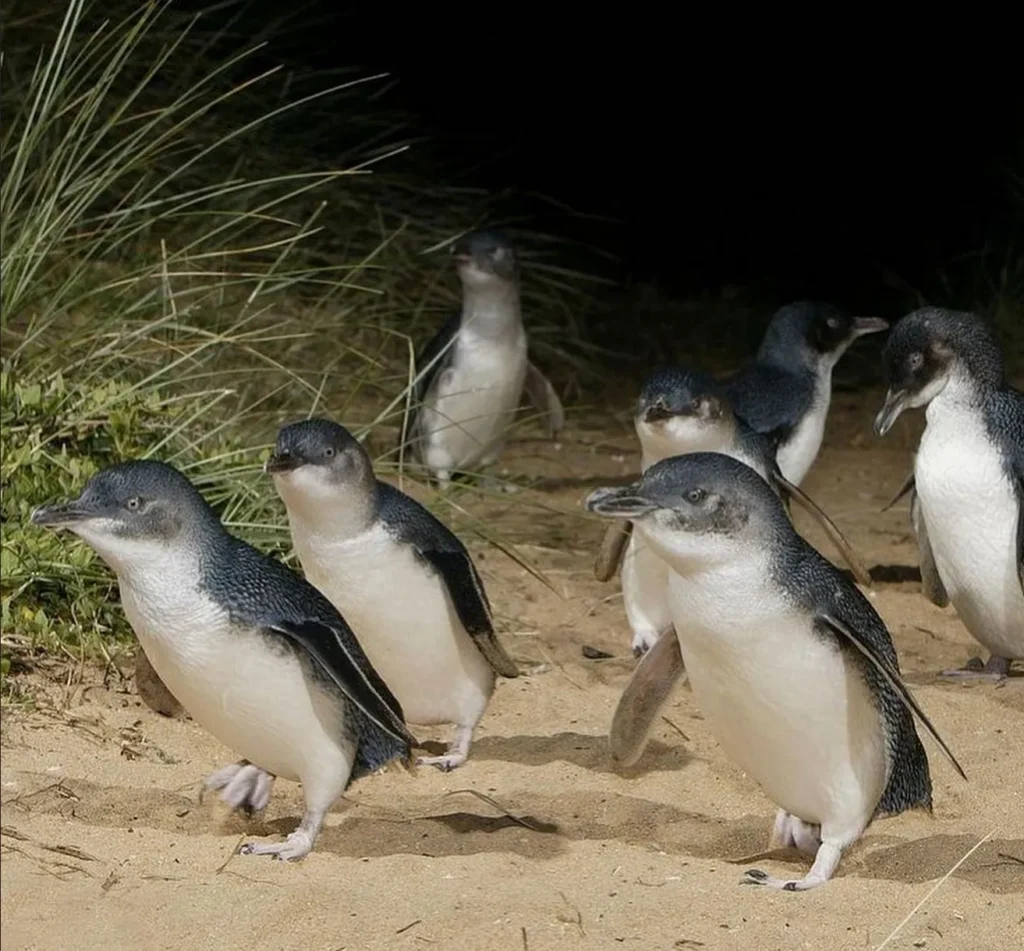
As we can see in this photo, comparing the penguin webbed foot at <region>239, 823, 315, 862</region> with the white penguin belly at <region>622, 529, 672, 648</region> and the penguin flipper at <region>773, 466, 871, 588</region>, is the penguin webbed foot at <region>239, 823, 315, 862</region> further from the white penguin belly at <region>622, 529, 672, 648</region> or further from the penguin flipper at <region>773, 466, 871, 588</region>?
the penguin flipper at <region>773, 466, 871, 588</region>

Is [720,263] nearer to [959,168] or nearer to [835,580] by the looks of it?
[959,168]

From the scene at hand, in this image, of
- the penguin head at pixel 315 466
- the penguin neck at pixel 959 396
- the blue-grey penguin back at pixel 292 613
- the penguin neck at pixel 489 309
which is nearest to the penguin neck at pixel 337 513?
the penguin head at pixel 315 466

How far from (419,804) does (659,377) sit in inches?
62.7

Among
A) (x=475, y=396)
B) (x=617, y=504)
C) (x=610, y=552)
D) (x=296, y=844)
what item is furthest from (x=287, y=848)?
(x=475, y=396)

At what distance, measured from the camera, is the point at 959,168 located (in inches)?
468

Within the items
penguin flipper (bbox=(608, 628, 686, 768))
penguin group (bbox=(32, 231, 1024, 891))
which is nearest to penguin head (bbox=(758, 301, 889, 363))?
penguin group (bbox=(32, 231, 1024, 891))

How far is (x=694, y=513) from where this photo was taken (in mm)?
3635

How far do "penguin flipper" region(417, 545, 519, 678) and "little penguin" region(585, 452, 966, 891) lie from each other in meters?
0.78

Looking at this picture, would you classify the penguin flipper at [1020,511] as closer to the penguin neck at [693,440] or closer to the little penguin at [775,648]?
the penguin neck at [693,440]

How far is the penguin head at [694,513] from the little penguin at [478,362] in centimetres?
377

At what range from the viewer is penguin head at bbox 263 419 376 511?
4168 millimetres

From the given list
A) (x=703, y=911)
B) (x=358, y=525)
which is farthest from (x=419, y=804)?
(x=703, y=911)

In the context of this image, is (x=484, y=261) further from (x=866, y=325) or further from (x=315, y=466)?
(x=315, y=466)

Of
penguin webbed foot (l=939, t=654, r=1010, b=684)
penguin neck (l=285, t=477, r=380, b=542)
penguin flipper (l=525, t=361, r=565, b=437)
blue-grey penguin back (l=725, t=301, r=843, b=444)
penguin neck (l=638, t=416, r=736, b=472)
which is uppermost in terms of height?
penguin neck (l=285, t=477, r=380, b=542)
